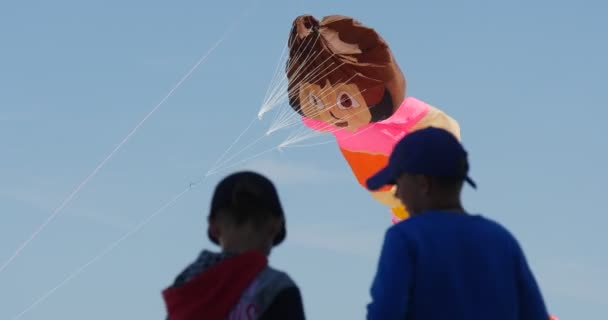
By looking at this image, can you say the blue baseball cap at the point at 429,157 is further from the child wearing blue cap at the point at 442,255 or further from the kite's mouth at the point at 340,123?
the kite's mouth at the point at 340,123

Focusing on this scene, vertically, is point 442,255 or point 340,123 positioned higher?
point 340,123

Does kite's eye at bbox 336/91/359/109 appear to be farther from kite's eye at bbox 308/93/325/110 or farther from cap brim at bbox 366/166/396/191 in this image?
cap brim at bbox 366/166/396/191

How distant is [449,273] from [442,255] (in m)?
0.07

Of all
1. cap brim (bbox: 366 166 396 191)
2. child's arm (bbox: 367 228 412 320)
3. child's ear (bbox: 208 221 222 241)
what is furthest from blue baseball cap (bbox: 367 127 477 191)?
child's ear (bbox: 208 221 222 241)

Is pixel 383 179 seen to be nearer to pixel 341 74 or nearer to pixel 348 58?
pixel 348 58

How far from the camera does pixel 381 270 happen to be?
14.7 feet

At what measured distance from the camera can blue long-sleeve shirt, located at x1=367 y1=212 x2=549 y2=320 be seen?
14.6ft

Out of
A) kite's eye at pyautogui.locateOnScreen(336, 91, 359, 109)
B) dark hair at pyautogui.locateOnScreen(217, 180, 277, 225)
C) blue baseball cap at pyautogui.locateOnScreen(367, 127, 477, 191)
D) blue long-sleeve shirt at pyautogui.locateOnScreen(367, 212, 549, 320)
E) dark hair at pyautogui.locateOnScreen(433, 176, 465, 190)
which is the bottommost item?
blue long-sleeve shirt at pyautogui.locateOnScreen(367, 212, 549, 320)

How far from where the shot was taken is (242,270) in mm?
4238

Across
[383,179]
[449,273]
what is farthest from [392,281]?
[383,179]

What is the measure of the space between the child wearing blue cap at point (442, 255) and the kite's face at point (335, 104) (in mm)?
10458

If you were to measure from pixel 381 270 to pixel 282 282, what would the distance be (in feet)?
A: 1.46

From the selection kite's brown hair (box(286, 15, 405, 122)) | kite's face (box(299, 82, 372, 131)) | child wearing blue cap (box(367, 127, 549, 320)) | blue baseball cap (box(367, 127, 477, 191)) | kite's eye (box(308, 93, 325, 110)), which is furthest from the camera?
kite's eye (box(308, 93, 325, 110))

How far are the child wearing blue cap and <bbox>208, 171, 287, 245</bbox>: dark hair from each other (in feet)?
→ 1.65
